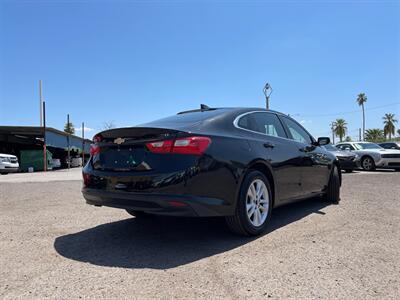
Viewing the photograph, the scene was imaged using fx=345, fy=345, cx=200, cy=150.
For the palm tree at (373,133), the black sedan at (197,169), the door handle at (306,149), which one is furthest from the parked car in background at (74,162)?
the palm tree at (373,133)

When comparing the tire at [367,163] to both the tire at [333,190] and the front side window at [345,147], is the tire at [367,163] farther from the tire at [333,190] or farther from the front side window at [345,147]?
the tire at [333,190]

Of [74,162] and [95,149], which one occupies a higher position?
[95,149]

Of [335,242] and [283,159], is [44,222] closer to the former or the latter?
[283,159]

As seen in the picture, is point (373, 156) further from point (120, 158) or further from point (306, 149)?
point (120, 158)

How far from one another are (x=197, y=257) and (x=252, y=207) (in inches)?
39.8

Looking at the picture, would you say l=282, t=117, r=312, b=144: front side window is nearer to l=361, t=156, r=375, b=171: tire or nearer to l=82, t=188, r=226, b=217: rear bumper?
l=82, t=188, r=226, b=217: rear bumper

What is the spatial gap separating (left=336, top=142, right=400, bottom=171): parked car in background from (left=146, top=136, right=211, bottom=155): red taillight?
14.4 metres

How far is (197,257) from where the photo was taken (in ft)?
10.7

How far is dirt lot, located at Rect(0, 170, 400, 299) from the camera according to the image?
2.54m

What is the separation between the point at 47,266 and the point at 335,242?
2.86 meters

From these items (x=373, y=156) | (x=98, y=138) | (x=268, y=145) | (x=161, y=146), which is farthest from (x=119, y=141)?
(x=373, y=156)

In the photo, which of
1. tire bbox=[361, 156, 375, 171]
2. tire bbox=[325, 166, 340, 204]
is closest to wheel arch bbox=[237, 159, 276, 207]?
tire bbox=[325, 166, 340, 204]

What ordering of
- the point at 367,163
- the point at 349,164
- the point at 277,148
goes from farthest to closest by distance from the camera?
the point at 367,163
the point at 349,164
the point at 277,148

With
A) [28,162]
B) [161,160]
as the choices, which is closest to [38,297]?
[161,160]
